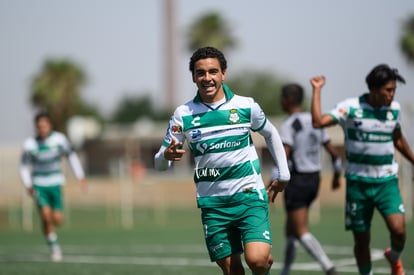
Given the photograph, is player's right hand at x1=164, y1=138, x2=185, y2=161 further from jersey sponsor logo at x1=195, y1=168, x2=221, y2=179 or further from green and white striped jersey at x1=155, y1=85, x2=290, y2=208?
jersey sponsor logo at x1=195, y1=168, x2=221, y2=179

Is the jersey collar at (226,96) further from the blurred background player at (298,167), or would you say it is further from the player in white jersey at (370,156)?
the blurred background player at (298,167)

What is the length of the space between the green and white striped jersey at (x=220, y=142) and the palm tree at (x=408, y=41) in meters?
48.2

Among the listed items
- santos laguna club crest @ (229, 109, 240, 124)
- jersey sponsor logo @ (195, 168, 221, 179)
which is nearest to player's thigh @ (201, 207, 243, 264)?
jersey sponsor logo @ (195, 168, 221, 179)

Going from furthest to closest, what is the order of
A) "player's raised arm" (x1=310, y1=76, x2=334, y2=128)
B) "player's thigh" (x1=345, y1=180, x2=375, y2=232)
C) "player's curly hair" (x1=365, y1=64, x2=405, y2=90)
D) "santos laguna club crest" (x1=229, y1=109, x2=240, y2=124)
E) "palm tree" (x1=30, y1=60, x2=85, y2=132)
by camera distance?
"palm tree" (x1=30, y1=60, x2=85, y2=132) → "player's thigh" (x1=345, y1=180, x2=375, y2=232) → "player's raised arm" (x1=310, y1=76, x2=334, y2=128) → "player's curly hair" (x1=365, y1=64, x2=405, y2=90) → "santos laguna club crest" (x1=229, y1=109, x2=240, y2=124)

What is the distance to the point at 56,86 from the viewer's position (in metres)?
75.5

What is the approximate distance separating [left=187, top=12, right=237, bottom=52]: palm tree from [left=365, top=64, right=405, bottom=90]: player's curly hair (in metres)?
69.3

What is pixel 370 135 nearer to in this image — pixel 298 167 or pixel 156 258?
pixel 298 167

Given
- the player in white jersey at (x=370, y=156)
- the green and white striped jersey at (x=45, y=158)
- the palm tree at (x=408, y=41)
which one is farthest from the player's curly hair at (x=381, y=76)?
the palm tree at (x=408, y=41)

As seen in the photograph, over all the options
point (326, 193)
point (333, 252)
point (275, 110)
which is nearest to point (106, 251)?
point (333, 252)

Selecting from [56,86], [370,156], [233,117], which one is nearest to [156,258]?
[370,156]

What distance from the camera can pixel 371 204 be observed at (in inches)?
381

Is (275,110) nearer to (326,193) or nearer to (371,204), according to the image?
(326,193)

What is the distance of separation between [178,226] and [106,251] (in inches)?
362

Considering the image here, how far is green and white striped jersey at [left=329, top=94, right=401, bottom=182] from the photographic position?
960 cm
